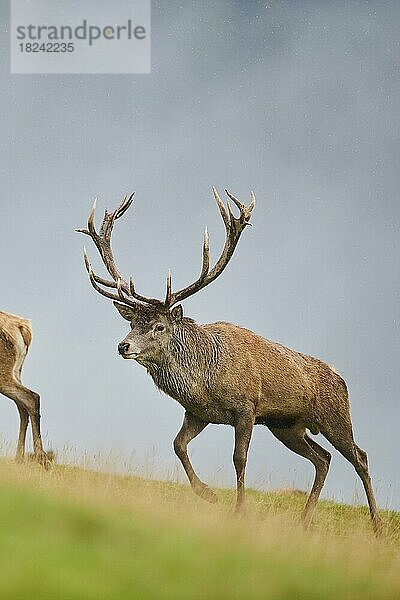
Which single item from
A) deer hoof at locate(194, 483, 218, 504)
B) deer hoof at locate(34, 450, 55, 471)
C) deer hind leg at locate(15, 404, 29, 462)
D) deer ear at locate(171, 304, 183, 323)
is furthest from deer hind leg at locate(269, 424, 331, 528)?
deer hind leg at locate(15, 404, 29, 462)

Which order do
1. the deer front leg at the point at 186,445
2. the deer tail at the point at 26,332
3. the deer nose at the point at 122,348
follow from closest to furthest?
the deer nose at the point at 122,348, the deer front leg at the point at 186,445, the deer tail at the point at 26,332

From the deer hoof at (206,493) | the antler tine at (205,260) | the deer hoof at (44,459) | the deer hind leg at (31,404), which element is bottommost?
the deer hoof at (206,493)

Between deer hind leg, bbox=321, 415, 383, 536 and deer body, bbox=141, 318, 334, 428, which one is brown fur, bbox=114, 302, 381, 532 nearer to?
deer body, bbox=141, 318, 334, 428

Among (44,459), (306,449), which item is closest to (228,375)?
(306,449)

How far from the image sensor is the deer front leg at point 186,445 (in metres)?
9.58

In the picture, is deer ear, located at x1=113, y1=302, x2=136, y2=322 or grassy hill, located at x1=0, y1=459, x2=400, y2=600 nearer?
grassy hill, located at x1=0, y1=459, x2=400, y2=600

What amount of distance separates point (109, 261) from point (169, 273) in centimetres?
148

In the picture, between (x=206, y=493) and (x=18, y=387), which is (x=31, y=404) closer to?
(x=18, y=387)

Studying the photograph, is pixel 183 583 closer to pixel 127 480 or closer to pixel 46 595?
pixel 46 595

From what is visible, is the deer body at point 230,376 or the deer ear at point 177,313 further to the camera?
the deer ear at point 177,313

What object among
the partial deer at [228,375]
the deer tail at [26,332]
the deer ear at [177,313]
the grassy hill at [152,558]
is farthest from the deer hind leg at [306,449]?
the grassy hill at [152,558]

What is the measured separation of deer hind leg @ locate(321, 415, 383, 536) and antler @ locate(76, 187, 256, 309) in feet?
7.87

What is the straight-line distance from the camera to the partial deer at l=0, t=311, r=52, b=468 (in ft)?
39.4

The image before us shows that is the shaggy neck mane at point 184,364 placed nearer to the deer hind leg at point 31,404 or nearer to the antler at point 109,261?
the antler at point 109,261
